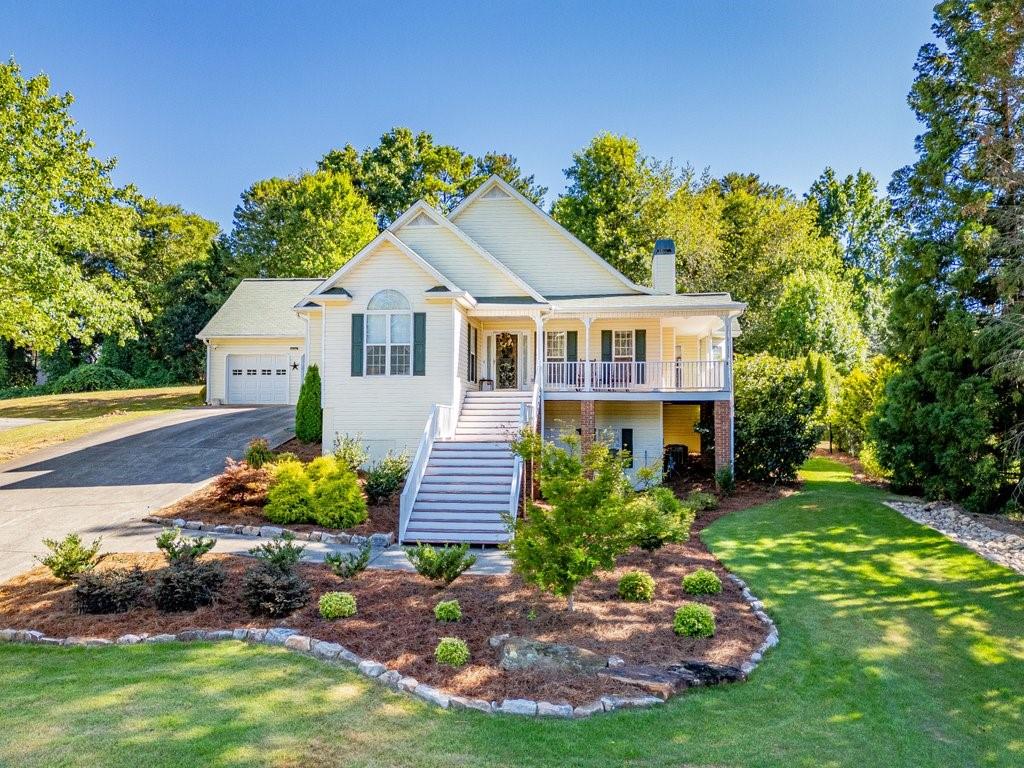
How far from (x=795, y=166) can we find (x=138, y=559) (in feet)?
128

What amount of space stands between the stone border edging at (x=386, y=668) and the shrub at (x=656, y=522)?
183cm

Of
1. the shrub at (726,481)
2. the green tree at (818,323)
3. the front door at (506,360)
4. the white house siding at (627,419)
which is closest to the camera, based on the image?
the shrub at (726,481)

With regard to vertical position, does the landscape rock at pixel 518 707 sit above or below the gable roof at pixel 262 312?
below

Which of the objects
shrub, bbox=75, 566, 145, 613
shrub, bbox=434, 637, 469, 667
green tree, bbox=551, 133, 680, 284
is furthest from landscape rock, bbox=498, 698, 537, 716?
green tree, bbox=551, 133, 680, 284

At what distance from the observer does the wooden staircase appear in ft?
41.0

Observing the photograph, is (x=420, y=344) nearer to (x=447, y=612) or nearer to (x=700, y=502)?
(x=700, y=502)

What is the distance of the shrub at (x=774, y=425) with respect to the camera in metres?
17.1

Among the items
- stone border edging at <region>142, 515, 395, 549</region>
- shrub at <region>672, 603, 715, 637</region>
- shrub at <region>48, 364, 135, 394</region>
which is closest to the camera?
shrub at <region>672, 603, 715, 637</region>

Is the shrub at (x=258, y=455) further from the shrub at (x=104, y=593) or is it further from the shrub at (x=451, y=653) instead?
the shrub at (x=451, y=653)

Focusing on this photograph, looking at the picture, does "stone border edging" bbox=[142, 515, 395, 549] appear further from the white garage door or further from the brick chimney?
the white garage door

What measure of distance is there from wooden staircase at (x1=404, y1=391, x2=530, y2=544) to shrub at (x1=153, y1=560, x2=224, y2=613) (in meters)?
4.58

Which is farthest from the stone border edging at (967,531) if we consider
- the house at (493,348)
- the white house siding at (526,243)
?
the white house siding at (526,243)

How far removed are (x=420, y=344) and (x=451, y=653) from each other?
10.8 m

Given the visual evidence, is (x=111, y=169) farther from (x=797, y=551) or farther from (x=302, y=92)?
(x=797, y=551)
